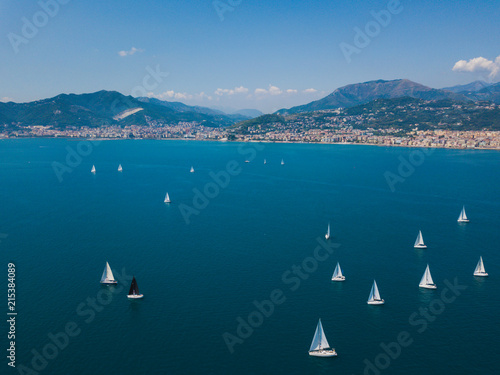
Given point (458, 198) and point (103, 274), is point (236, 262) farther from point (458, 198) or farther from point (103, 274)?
point (458, 198)

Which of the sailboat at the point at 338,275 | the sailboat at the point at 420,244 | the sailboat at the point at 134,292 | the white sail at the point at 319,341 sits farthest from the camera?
the sailboat at the point at 420,244

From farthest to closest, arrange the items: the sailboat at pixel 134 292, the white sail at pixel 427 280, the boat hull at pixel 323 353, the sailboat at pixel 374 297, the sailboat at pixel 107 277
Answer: the sailboat at pixel 107 277
the white sail at pixel 427 280
the sailboat at pixel 134 292
the sailboat at pixel 374 297
the boat hull at pixel 323 353

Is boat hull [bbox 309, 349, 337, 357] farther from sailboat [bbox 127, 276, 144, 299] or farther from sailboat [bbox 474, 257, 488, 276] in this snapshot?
sailboat [bbox 474, 257, 488, 276]

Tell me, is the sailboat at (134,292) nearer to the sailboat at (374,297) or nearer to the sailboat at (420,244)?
the sailboat at (374,297)

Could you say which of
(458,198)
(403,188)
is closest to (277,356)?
(458,198)


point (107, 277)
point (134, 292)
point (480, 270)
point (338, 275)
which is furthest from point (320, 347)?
point (480, 270)

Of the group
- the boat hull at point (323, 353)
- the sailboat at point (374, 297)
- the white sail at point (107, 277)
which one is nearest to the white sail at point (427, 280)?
the sailboat at point (374, 297)
